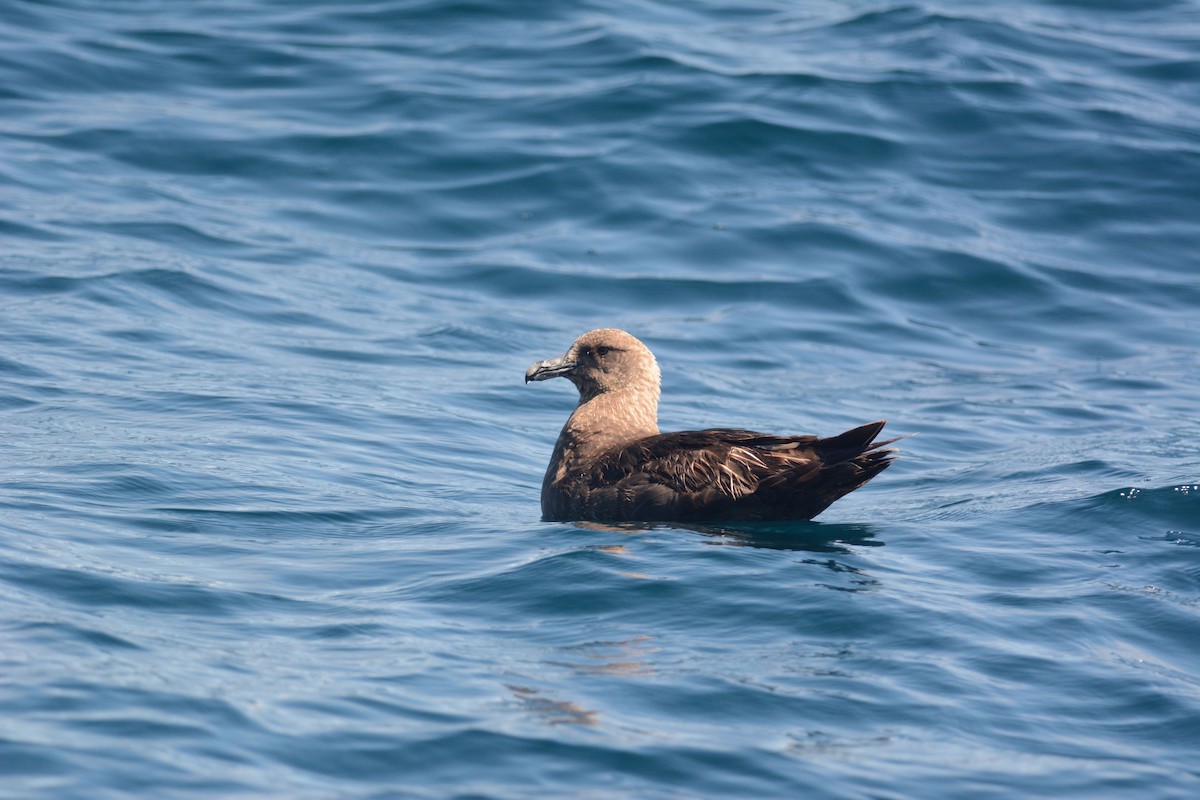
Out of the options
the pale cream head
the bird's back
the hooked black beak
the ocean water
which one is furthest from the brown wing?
the hooked black beak

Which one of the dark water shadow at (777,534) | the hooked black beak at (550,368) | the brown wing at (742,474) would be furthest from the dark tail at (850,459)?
the hooked black beak at (550,368)

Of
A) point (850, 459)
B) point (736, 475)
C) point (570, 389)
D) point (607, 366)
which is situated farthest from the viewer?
point (570, 389)

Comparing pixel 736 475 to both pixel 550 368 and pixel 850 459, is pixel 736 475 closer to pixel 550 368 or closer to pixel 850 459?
pixel 850 459

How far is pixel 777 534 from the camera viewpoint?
6.93m

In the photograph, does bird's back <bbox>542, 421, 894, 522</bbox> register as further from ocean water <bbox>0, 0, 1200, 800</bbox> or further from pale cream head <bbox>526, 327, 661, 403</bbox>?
pale cream head <bbox>526, 327, 661, 403</bbox>

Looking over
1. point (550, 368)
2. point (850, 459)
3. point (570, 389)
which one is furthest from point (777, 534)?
point (570, 389)

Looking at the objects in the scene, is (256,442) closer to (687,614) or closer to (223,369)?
(223,369)

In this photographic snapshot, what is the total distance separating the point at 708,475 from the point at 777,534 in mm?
429

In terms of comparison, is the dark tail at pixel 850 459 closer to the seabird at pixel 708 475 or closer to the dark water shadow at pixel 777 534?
the seabird at pixel 708 475

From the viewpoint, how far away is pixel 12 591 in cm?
560

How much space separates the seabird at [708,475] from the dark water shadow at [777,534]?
53mm

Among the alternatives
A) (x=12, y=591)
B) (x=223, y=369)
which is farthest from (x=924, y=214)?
(x=12, y=591)

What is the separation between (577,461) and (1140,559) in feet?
9.30

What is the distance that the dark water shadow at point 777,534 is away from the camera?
6715 mm
